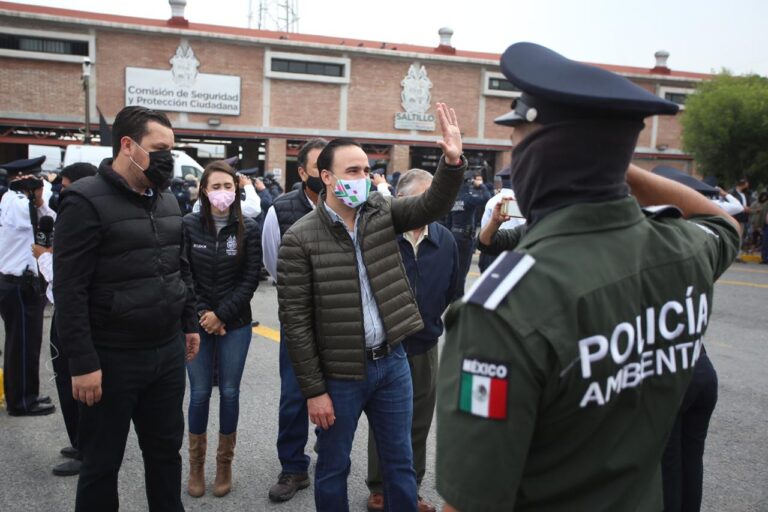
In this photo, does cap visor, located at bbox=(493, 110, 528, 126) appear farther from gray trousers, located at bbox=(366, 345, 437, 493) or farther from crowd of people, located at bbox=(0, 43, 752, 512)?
gray trousers, located at bbox=(366, 345, 437, 493)

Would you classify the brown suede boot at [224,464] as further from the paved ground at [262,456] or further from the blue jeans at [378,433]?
the blue jeans at [378,433]

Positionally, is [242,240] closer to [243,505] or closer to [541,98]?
[243,505]

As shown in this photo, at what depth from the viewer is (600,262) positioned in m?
1.32

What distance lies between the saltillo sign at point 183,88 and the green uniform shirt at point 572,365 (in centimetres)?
2668

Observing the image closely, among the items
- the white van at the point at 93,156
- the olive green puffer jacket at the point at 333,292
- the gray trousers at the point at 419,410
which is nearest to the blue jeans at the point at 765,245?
the white van at the point at 93,156

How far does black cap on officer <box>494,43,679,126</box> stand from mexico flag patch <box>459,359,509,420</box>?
0.56m

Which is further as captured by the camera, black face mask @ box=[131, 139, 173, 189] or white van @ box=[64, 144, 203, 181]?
white van @ box=[64, 144, 203, 181]

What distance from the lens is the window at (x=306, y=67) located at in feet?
88.7

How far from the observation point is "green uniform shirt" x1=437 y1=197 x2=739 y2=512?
48.1 inches

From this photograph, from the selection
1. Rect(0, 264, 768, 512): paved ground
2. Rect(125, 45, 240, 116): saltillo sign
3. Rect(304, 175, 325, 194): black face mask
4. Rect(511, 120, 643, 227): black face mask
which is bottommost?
Rect(0, 264, 768, 512): paved ground

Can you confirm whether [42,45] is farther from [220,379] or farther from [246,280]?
[220,379]

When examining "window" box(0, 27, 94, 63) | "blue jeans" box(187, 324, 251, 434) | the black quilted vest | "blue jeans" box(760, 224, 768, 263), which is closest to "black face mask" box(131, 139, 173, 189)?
the black quilted vest

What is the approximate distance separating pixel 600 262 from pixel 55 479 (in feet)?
13.0

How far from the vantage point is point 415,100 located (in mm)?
29266
